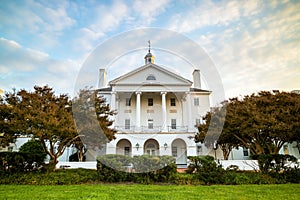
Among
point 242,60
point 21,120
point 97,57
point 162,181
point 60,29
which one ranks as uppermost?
point 60,29

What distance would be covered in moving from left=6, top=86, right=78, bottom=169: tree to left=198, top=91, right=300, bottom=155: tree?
1063cm

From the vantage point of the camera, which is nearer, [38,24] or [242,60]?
[38,24]

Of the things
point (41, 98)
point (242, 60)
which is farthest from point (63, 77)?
point (242, 60)

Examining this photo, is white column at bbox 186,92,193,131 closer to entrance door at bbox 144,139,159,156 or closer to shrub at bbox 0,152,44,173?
entrance door at bbox 144,139,159,156

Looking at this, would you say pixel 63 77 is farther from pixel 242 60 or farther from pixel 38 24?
pixel 242 60

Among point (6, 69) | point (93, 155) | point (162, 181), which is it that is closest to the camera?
point (162, 181)

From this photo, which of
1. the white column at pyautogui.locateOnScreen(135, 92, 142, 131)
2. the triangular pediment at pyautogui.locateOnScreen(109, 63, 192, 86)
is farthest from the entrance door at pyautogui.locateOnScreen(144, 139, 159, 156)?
the triangular pediment at pyautogui.locateOnScreen(109, 63, 192, 86)

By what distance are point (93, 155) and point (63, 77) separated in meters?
14.1

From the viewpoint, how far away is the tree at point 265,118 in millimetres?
12984

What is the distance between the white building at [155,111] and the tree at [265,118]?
415 inches

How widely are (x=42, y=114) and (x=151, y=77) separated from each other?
61.1ft

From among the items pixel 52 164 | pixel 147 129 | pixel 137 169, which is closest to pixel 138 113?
pixel 147 129

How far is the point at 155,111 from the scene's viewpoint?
29.0m

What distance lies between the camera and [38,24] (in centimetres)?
1242
